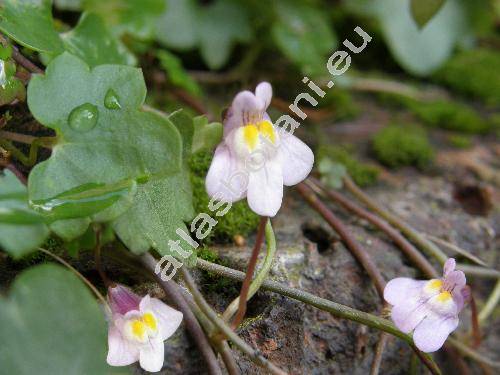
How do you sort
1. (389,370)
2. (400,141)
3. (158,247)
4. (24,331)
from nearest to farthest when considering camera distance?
(24,331)
(158,247)
(389,370)
(400,141)

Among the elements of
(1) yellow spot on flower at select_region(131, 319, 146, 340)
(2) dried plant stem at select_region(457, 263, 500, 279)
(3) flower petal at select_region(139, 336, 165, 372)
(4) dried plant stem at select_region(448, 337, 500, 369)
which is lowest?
(3) flower petal at select_region(139, 336, 165, 372)

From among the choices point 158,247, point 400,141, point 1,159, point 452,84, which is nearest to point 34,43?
point 1,159

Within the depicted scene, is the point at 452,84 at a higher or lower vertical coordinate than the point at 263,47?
higher

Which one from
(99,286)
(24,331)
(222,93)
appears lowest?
(222,93)

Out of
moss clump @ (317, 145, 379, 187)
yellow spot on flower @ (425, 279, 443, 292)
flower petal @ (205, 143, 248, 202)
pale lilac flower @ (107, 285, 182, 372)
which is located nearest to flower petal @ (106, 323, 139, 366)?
pale lilac flower @ (107, 285, 182, 372)

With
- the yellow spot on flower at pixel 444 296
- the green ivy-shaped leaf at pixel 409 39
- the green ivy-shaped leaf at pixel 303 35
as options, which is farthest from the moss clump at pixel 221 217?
the green ivy-shaped leaf at pixel 409 39

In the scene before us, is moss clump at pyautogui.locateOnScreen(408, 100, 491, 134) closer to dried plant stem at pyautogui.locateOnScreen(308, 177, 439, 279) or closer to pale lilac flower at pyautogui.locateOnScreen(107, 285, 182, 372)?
dried plant stem at pyautogui.locateOnScreen(308, 177, 439, 279)

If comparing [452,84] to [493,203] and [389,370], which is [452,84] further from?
[389,370]
